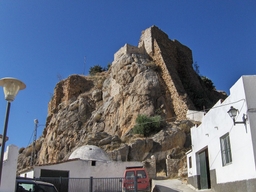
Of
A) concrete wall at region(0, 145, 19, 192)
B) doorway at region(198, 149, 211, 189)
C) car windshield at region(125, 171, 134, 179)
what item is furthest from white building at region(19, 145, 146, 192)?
concrete wall at region(0, 145, 19, 192)

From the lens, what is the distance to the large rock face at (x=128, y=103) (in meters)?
28.7

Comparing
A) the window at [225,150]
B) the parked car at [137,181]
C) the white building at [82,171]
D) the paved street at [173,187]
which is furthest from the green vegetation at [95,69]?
the window at [225,150]

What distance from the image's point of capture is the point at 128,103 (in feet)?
121

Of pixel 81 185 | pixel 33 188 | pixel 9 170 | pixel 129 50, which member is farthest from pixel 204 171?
pixel 129 50

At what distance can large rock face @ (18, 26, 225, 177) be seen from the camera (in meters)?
28.7

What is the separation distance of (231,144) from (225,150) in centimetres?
108

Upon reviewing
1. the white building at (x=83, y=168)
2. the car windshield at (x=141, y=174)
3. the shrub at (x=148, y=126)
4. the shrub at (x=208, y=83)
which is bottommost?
the car windshield at (x=141, y=174)

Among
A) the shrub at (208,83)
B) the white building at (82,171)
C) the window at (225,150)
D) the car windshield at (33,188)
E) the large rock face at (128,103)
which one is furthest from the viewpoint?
the shrub at (208,83)

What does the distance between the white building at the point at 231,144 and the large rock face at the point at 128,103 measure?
10.6 m

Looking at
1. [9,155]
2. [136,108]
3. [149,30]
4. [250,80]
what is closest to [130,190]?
[9,155]

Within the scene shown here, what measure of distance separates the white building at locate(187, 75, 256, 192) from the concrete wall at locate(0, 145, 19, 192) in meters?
8.58

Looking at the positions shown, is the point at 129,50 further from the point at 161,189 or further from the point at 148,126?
the point at 161,189

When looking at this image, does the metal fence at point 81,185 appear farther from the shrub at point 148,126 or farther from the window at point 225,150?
the shrub at point 148,126

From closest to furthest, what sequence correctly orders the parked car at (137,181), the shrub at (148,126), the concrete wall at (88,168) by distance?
the parked car at (137,181)
the concrete wall at (88,168)
the shrub at (148,126)
